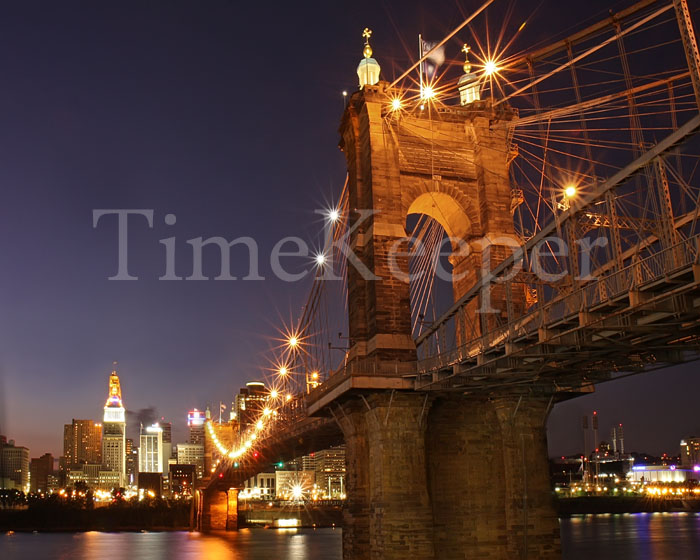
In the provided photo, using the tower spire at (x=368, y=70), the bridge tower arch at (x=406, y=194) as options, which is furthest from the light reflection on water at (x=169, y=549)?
the tower spire at (x=368, y=70)

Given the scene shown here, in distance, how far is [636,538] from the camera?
10469cm

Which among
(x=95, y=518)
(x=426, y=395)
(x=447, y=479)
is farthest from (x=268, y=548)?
(x=95, y=518)

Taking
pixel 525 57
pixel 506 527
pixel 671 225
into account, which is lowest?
pixel 506 527

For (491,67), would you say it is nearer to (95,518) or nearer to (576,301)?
(576,301)

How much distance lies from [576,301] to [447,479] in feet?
52.5

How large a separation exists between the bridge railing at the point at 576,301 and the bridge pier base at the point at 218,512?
4049 inches

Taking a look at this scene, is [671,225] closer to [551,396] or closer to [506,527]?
[551,396]

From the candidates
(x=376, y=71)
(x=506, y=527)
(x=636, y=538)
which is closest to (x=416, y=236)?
(x=376, y=71)

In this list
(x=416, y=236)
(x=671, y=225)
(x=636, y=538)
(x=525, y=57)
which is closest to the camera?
(x=671, y=225)

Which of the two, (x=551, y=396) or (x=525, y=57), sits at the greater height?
(x=525, y=57)

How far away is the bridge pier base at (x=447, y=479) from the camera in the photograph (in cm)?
3512

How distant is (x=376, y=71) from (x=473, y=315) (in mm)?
14199

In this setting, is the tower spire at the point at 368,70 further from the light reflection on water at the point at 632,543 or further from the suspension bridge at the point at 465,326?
the light reflection on water at the point at 632,543

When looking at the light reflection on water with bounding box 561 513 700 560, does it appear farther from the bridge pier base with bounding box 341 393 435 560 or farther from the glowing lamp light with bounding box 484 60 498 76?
the glowing lamp light with bounding box 484 60 498 76
